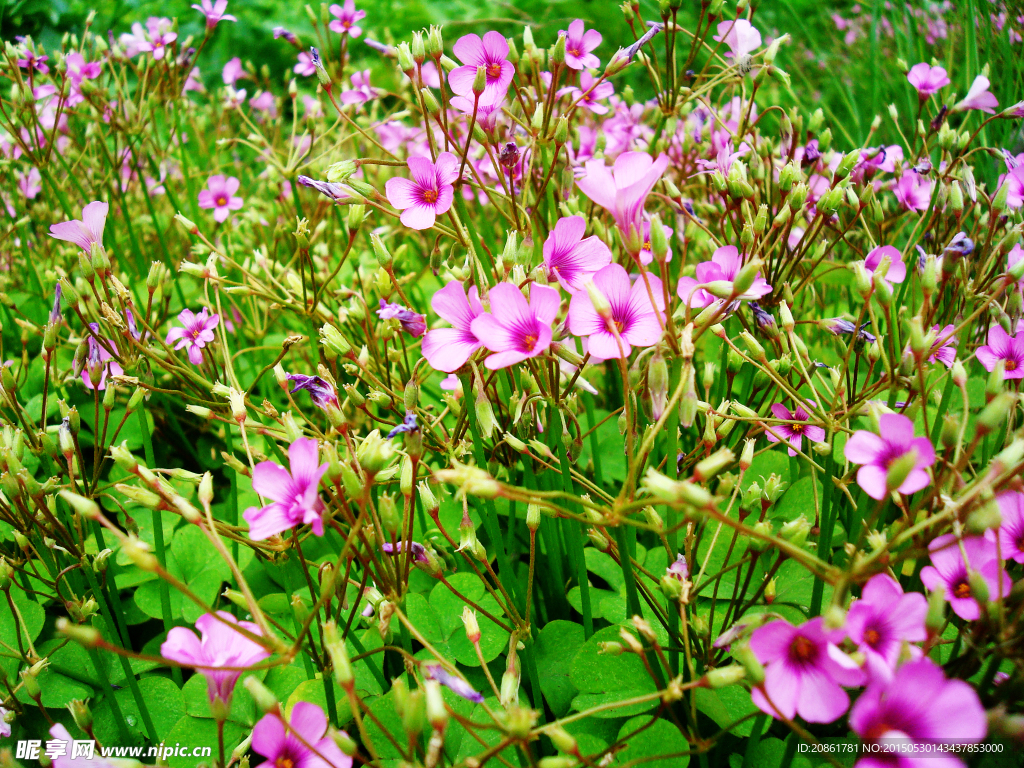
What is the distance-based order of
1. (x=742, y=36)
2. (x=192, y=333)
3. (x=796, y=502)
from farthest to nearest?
(x=742, y=36) < (x=192, y=333) < (x=796, y=502)

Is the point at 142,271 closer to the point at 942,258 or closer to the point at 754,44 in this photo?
the point at 754,44

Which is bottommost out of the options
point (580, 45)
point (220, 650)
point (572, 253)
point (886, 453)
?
point (220, 650)

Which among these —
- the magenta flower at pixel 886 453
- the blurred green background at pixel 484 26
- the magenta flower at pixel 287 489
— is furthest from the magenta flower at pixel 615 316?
the blurred green background at pixel 484 26

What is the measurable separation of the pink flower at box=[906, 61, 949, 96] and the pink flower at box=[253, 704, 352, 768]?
206 centimetres

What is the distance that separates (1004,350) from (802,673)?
0.78m

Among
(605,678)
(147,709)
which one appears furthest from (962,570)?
(147,709)

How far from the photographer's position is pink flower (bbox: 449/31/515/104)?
131cm

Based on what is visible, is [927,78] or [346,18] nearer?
[927,78]

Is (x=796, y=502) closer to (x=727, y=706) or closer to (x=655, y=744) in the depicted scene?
(x=727, y=706)

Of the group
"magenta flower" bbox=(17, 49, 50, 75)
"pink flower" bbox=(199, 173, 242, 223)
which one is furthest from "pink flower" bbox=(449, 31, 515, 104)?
"magenta flower" bbox=(17, 49, 50, 75)

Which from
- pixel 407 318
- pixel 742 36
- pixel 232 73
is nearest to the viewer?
pixel 407 318

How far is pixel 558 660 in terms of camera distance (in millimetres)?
1257

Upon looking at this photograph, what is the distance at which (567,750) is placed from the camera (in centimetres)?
77

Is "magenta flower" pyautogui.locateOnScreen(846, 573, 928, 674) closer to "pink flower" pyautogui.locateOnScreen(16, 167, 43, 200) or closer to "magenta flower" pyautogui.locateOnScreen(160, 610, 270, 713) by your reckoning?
"magenta flower" pyautogui.locateOnScreen(160, 610, 270, 713)
